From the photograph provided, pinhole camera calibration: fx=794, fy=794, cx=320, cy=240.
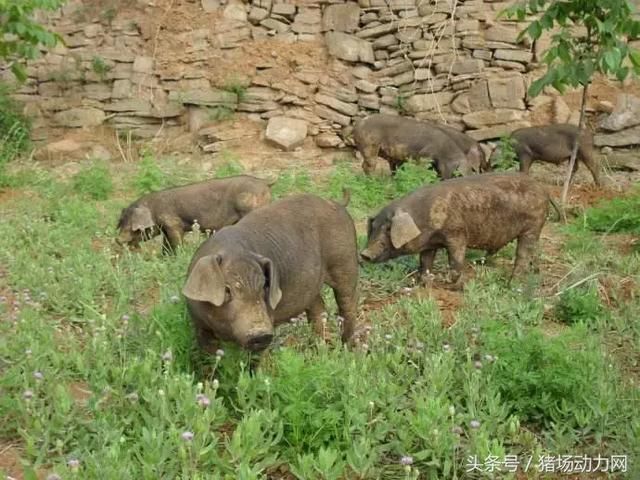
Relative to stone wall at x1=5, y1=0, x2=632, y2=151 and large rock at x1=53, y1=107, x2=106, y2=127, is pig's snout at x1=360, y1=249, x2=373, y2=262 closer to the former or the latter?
stone wall at x1=5, y1=0, x2=632, y2=151

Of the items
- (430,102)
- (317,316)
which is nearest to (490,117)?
(430,102)

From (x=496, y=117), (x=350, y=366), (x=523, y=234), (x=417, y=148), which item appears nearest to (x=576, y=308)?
(x=523, y=234)

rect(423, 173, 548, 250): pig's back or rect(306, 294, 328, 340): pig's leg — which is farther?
rect(423, 173, 548, 250): pig's back

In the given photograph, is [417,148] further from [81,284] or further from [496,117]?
[81,284]

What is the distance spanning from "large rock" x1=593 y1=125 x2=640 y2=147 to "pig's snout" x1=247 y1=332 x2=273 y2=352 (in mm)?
9473

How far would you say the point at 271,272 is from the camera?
155 inches

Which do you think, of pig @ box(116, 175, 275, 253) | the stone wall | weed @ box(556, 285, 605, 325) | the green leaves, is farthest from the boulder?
weed @ box(556, 285, 605, 325)

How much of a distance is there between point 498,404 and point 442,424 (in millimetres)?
527

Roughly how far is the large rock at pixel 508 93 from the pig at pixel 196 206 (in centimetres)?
547

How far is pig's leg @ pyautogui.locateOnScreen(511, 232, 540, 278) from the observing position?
23.4ft

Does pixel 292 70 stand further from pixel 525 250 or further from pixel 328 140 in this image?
pixel 525 250

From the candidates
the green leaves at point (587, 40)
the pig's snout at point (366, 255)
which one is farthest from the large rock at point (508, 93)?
the pig's snout at point (366, 255)

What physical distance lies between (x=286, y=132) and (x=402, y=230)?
6.73 meters

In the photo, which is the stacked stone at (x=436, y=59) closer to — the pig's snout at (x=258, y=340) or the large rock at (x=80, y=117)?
the large rock at (x=80, y=117)
